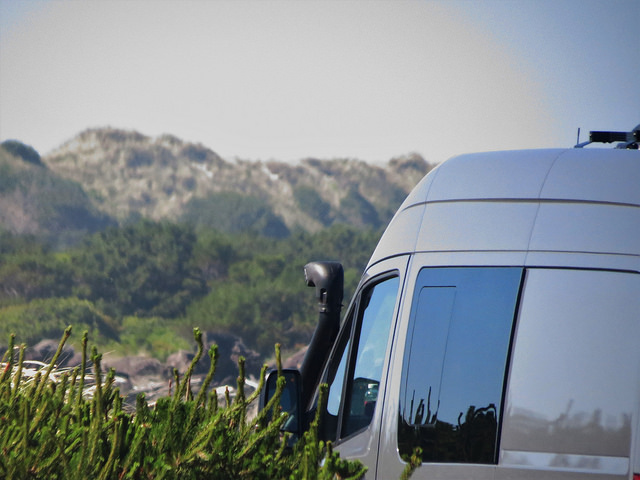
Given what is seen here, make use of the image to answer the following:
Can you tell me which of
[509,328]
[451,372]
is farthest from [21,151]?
[509,328]

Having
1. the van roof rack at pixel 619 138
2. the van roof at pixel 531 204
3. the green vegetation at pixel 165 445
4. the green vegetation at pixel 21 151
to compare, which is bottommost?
the green vegetation at pixel 165 445

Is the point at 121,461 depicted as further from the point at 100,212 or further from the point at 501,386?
the point at 100,212

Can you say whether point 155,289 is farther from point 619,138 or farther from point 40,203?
point 619,138

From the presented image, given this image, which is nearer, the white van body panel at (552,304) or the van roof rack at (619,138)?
the white van body panel at (552,304)

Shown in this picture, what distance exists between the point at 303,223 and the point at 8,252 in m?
34.6

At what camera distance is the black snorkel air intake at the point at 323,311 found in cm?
508

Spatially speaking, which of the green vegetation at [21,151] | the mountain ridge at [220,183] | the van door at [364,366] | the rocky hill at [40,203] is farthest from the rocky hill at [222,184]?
the van door at [364,366]

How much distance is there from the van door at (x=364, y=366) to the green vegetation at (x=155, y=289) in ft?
204

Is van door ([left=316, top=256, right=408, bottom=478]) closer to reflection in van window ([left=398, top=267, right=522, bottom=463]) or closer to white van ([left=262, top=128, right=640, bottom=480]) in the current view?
white van ([left=262, top=128, right=640, bottom=480])

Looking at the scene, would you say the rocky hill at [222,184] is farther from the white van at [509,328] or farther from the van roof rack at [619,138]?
the white van at [509,328]

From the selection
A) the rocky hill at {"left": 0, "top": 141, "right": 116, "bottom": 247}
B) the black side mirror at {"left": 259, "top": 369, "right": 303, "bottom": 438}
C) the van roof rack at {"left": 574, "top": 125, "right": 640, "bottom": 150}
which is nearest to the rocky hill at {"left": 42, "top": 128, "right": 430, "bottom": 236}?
the rocky hill at {"left": 0, "top": 141, "right": 116, "bottom": 247}

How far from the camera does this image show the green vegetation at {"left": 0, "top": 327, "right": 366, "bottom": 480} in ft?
7.09

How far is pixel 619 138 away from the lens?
4.23m

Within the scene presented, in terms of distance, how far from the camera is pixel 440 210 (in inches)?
134
